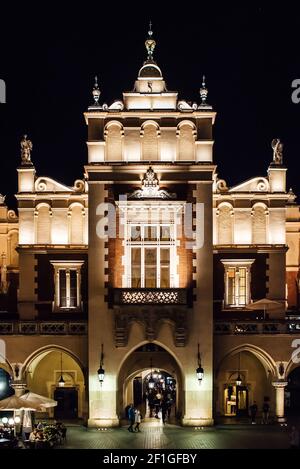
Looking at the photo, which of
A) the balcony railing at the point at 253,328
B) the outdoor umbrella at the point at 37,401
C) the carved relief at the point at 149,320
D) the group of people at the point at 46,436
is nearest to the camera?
the group of people at the point at 46,436

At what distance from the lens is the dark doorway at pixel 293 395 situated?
172 ft

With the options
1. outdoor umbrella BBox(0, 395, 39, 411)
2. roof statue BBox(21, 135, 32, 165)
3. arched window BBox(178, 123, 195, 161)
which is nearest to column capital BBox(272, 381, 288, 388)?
arched window BBox(178, 123, 195, 161)

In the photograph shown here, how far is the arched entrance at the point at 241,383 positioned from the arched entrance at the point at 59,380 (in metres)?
7.55

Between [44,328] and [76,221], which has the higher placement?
[76,221]

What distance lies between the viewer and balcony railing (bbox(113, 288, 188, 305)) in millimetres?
44875

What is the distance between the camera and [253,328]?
1852 inches

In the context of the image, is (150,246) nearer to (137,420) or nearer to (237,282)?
(237,282)

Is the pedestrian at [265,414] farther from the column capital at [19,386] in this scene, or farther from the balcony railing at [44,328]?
the column capital at [19,386]

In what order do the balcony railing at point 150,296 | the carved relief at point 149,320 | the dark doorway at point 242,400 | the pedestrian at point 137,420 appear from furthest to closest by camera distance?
1. the dark doorway at point 242,400
2. the carved relief at point 149,320
3. the balcony railing at point 150,296
4. the pedestrian at point 137,420

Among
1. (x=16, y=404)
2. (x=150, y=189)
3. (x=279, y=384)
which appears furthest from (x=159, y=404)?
(x=150, y=189)

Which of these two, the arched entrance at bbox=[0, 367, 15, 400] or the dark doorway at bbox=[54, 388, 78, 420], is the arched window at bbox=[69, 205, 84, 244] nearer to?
the dark doorway at bbox=[54, 388, 78, 420]

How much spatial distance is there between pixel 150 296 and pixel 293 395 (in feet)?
51.2

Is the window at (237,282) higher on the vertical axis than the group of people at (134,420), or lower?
higher

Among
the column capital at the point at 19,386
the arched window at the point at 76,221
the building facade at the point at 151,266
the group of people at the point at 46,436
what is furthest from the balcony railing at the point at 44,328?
the group of people at the point at 46,436
